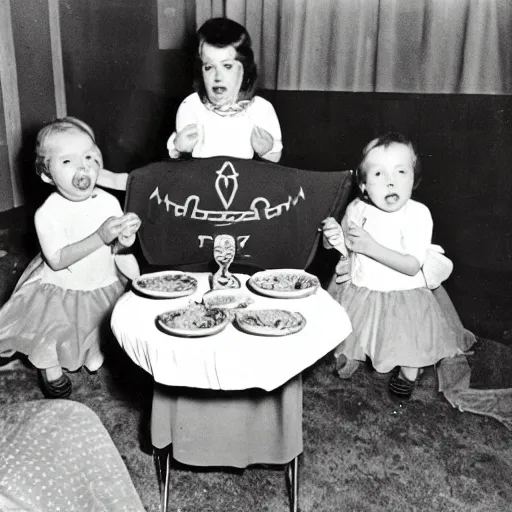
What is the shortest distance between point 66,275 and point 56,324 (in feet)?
0.67

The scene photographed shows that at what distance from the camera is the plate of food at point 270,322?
5.42ft

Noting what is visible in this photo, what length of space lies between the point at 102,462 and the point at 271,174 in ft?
4.89

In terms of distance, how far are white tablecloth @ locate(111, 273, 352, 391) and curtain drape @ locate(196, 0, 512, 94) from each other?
2452 mm

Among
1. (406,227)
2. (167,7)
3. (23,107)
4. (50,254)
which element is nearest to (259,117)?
(406,227)

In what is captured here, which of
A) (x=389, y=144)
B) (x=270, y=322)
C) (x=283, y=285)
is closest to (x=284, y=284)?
(x=283, y=285)

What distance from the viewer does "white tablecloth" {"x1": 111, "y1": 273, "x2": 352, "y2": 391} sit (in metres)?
1.58

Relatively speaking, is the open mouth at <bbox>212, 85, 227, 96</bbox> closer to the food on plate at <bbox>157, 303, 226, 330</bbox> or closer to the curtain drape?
the food on plate at <bbox>157, 303, 226, 330</bbox>

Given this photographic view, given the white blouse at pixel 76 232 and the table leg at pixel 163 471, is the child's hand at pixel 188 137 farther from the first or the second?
the table leg at pixel 163 471

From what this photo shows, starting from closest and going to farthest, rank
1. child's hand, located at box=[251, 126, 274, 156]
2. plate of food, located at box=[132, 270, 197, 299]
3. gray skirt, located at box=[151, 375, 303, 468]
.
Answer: gray skirt, located at box=[151, 375, 303, 468], plate of food, located at box=[132, 270, 197, 299], child's hand, located at box=[251, 126, 274, 156]

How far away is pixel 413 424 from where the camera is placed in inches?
92.2

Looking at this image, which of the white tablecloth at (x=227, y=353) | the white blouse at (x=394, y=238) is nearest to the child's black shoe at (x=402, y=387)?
the white blouse at (x=394, y=238)

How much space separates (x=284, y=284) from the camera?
2004mm

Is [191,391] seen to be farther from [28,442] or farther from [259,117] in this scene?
[259,117]

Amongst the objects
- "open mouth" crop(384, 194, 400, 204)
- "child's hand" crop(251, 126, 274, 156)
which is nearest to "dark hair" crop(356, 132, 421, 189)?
"open mouth" crop(384, 194, 400, 204)
